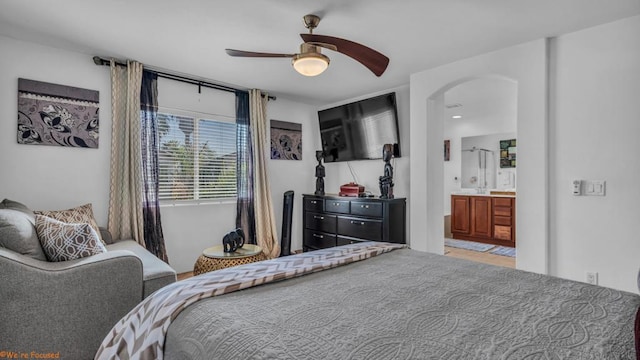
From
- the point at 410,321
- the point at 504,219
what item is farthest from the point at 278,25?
the point at 504,219

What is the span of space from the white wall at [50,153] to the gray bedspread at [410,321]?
2.74 metres

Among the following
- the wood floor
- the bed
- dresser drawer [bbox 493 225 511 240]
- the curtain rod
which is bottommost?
the wood floor

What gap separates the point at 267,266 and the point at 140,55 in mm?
2687

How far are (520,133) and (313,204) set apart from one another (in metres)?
2.77

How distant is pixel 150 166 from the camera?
3.44 m

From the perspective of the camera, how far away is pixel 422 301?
120cm

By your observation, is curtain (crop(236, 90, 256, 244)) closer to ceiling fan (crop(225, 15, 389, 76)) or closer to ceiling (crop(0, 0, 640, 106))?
ceiling (crop(0, 0, 640, 106))

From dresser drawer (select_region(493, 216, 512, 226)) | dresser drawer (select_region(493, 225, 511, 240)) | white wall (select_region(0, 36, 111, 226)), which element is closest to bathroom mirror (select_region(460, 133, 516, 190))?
dresser drawer (select_region(493, 216, 512, 226))

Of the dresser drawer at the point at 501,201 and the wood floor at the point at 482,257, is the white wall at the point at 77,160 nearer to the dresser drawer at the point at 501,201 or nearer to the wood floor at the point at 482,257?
the wood floor at the point at 482,257

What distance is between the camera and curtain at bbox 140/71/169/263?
11.2 ft

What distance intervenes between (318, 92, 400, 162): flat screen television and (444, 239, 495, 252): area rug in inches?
91.2

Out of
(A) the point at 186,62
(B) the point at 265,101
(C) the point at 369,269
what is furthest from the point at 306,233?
(C) the point at 369,269

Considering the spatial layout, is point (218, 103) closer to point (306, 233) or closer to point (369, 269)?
point (306, 233)

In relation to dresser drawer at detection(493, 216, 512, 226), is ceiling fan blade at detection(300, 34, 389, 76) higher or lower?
higher
